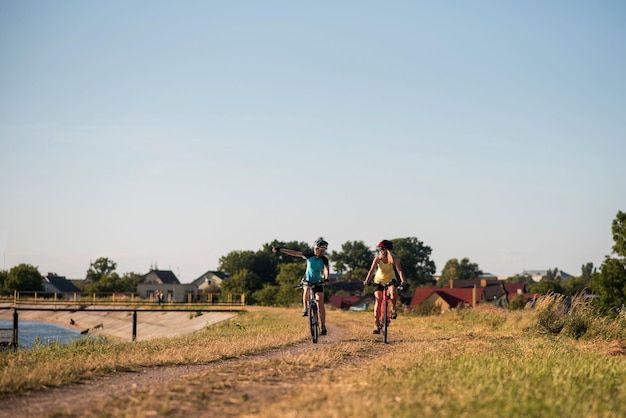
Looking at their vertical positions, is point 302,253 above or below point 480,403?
Answer: above

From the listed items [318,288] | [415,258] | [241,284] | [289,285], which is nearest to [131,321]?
[289,285]

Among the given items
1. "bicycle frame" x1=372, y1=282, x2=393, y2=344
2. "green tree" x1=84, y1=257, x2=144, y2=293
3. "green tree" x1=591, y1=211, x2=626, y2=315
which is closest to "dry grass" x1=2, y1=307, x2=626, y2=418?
"bicycle frame" x1=372, y1=282, x2=393, y2=344

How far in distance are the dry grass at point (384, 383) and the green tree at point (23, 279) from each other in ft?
367

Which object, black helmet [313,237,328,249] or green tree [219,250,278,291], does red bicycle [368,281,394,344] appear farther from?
green tree [219,250,278,291]

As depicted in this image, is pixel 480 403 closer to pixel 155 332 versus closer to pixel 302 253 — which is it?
pixel 302 253

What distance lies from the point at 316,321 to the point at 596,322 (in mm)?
8988

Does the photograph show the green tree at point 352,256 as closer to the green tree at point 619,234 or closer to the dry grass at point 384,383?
the green tree at point 619,234

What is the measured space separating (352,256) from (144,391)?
14855cm

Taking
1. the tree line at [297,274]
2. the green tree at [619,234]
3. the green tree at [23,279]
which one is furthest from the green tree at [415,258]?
the green tree at [619,234]

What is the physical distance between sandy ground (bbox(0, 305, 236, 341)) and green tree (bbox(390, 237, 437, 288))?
79275 mm

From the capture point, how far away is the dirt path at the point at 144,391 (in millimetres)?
7074

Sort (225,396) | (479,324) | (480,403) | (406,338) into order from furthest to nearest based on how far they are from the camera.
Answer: (479,324), (406,338), (225,396), (480,403)

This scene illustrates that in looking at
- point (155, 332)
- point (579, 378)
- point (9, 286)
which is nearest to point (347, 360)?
point (579, 378)

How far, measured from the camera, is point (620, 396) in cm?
817
